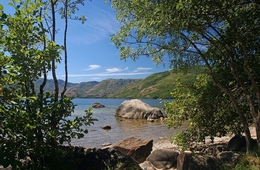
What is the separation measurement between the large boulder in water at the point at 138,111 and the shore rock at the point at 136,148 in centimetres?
3384

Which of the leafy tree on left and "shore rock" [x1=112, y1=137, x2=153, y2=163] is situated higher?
the leafy tree on left

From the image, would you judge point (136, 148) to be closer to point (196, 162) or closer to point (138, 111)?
point (196, 162)

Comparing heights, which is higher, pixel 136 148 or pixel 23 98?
pixel 23 98

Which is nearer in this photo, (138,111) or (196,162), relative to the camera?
(196,162)

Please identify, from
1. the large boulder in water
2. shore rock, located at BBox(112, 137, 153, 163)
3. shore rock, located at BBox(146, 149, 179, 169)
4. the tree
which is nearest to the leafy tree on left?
the tree

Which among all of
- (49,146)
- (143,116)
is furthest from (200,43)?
(143,116)

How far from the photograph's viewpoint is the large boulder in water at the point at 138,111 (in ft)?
173

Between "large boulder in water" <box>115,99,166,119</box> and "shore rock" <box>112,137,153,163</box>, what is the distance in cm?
3384

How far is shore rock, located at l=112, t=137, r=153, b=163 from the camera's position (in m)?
16.8

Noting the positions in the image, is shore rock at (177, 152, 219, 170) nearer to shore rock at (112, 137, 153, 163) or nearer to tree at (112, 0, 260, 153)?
tree at (112, 0, 260, 153)

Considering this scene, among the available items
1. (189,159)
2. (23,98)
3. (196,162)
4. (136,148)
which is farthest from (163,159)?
(23,98)

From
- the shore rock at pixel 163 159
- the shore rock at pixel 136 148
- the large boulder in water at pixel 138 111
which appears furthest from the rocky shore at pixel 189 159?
the large boulder in water at pixel 138 111

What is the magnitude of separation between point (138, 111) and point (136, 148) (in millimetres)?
37862

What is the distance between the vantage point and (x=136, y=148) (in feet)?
55.8
